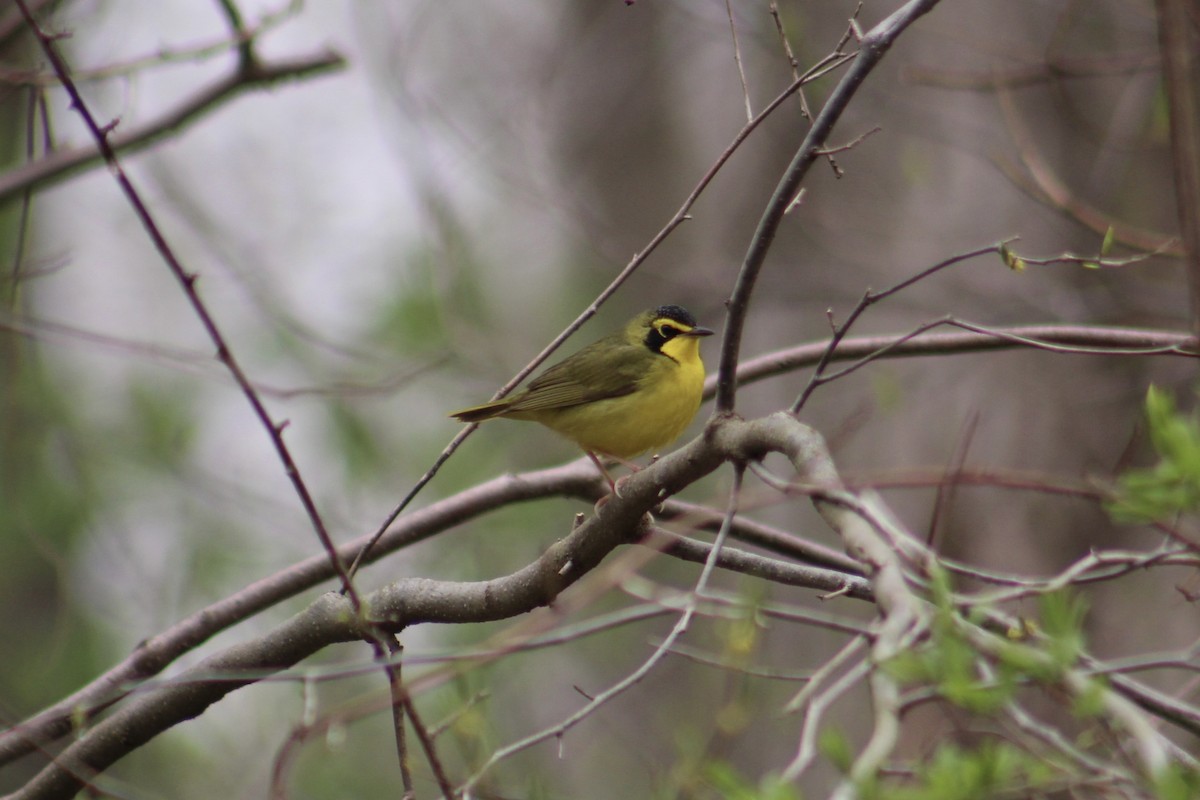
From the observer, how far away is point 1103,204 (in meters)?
7.23

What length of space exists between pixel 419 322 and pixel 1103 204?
5.38 m

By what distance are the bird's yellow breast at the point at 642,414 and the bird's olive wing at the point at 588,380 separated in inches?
1.8

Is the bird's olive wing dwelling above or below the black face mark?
below

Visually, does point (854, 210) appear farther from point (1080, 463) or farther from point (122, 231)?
point (122, 231)

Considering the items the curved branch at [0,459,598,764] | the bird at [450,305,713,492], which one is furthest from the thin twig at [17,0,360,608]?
the bird at [450,305,713,492]

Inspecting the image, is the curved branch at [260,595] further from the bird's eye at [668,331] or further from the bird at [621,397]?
the bird's eye at [668,331]

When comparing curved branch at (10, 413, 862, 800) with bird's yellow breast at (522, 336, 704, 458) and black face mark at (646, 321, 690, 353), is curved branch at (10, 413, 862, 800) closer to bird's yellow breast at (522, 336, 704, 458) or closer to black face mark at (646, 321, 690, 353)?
bird's yellow breast at (522, 336, 704, 458)

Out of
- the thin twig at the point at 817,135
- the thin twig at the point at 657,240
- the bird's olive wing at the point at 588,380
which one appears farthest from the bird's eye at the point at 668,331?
the thin twig at the point at 817,135

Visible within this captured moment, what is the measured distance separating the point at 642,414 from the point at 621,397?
0.21m

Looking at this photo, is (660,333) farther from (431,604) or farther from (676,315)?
(431,604)

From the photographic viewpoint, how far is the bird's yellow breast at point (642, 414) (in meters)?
5.21

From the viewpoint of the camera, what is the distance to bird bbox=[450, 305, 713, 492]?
17.1 feet

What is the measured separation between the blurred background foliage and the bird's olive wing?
0.55 m

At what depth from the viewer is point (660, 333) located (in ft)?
19.3
